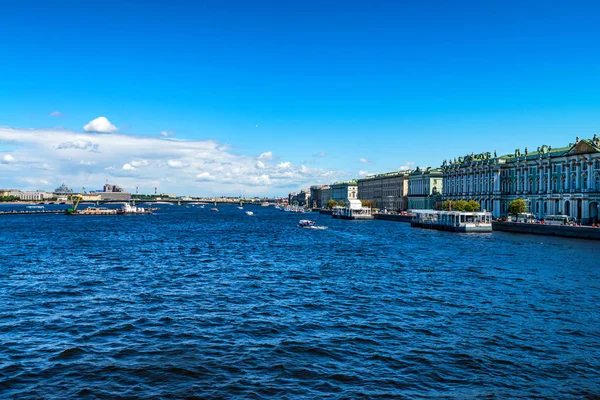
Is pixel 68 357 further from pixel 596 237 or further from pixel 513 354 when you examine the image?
pixel 596 237

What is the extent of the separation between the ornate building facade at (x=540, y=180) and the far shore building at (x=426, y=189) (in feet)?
→ 48.9

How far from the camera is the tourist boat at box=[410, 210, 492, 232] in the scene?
77.3m

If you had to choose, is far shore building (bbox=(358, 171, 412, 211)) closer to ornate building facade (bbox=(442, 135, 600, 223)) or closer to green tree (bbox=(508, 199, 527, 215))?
ornate building facade (bbox=(442, 135, 600, 223))

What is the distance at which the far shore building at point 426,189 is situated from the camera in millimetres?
140875

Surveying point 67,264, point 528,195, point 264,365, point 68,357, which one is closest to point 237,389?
point 264,365

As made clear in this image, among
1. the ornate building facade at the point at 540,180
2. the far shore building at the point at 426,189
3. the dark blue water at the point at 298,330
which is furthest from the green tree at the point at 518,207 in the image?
the dark blue water at the point at 298,330

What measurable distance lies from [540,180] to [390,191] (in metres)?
87.5

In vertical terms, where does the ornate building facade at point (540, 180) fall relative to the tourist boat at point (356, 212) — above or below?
above

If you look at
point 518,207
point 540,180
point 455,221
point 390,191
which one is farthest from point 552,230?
point 390,191

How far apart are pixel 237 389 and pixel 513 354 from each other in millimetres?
9208

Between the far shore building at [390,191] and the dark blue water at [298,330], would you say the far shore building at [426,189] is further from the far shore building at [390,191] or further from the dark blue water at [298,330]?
the dark blue water at [298,330]

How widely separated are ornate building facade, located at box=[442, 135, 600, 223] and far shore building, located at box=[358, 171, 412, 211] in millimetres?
38944

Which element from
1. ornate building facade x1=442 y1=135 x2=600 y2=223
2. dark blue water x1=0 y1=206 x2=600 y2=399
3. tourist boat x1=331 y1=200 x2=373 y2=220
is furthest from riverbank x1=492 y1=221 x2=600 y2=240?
tourist boat x1=331 y1=200 x2=373 y2=220

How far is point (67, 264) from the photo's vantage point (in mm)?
38188
